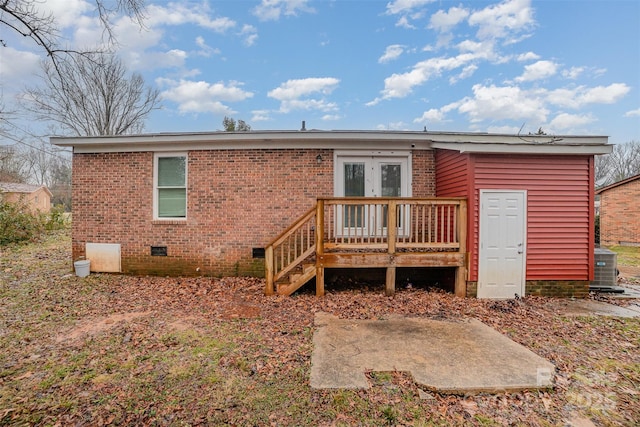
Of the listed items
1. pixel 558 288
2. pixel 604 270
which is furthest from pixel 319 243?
pixel 604 270

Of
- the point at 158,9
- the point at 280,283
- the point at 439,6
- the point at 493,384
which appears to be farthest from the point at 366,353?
the point at 439,6

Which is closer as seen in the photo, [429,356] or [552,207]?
[429,356]

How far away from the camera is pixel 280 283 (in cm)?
579

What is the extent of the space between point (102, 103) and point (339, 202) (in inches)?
932

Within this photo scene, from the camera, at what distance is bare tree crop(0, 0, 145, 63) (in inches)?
147

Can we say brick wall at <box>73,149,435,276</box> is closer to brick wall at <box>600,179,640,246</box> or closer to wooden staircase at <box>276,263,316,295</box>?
wooden staircase at <box>276,263,316,295</box>

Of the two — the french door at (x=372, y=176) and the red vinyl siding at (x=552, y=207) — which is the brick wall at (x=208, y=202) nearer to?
the french door at (x=372, y=176)

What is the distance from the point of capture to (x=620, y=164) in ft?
102

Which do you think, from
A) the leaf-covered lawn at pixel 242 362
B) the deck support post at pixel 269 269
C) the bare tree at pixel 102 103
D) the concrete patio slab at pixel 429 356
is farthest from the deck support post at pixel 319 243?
the bare tree at pixel 102 103

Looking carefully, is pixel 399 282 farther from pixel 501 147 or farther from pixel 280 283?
pixel 501 147

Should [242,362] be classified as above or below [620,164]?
below

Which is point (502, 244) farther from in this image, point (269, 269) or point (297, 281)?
point (269, 269)

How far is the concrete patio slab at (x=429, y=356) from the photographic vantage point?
9.21 feet

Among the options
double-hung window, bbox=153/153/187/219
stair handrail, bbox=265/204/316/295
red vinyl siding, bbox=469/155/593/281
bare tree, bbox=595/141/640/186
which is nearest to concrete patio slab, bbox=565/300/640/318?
red vinyl siding, bbox=469/155/593/281
